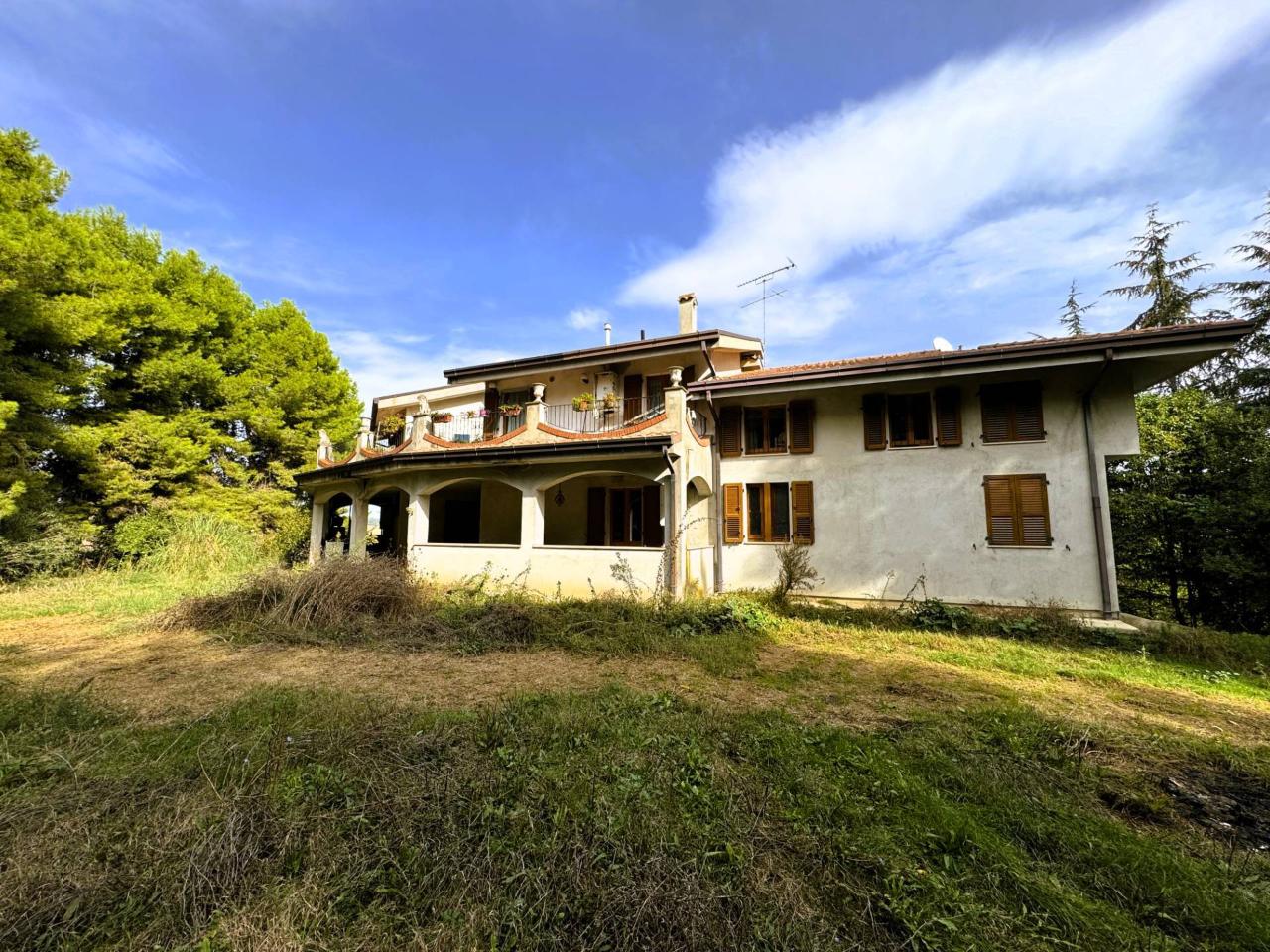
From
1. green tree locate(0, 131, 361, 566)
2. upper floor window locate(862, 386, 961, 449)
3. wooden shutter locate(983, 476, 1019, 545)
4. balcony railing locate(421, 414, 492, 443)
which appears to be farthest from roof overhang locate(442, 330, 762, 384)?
green tree locate(0, 131, 361, 566)

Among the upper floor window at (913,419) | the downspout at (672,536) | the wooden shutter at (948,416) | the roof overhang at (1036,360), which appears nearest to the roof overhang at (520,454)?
the downspout at (672,536)

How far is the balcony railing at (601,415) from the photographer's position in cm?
1390

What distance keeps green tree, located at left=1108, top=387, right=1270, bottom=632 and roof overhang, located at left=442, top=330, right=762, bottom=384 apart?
34.8 feet

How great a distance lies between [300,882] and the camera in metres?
2.54

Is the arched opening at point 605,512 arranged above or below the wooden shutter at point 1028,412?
below

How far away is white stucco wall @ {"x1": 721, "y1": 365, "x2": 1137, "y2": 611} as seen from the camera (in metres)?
9.80

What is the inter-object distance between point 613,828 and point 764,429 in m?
10.6

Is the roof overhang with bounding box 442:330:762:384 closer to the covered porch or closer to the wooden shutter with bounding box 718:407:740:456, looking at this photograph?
the wooden shutter with bounding box 718:407:740:456

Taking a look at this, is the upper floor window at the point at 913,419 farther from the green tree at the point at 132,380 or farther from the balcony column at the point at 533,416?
the green tree at the point at 132,380

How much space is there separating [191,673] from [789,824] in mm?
7639

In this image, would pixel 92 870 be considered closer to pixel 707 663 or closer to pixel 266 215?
pixel 707 663

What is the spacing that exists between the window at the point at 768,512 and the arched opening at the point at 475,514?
7232 mm

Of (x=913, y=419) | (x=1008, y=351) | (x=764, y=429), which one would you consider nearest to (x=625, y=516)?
(x=764, y=429)

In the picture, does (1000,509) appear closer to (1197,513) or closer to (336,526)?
(1197,513)
